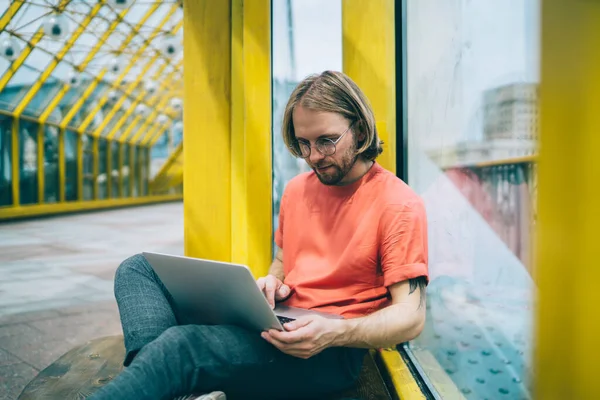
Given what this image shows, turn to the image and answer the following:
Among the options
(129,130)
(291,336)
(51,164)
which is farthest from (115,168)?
(291,336)

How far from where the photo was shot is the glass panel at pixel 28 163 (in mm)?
14148

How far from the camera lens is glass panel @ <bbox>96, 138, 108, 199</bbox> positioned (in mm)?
19078

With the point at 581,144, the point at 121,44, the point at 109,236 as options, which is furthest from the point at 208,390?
the point at 121,44

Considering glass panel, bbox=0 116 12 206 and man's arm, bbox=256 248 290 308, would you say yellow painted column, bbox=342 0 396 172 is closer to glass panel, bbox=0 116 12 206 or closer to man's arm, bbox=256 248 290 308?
man's arm, bbox=256 248 290 308

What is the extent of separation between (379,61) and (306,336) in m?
1.35

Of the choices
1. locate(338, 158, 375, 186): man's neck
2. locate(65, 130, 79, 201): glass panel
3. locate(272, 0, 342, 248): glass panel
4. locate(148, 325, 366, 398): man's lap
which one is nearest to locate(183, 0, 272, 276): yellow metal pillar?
locate(272, 0, 342, 248): glass panel

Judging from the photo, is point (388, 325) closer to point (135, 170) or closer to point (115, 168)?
point (115, 168)

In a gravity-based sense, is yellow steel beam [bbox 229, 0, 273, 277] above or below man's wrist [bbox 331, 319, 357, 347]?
above

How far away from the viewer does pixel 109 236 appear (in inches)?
370

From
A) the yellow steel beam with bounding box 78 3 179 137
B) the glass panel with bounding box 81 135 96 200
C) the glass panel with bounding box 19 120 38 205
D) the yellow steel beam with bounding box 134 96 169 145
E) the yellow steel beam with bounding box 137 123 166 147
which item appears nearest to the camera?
the yellow steel beam with bounding box 78 3 179 137

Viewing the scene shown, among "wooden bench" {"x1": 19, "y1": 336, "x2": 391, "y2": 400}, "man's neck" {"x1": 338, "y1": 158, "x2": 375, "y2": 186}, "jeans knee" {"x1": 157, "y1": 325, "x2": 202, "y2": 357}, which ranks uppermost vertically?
"man's neck" {"x1": 338, "y1": 158, "x2": 375, "y2": 186}

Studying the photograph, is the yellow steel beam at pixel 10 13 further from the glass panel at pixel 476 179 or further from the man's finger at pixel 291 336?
the man's finger at pixel 291 336

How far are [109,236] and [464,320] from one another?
8.67m

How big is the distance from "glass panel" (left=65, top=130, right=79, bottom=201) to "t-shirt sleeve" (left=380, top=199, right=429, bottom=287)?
1686 centimetres
